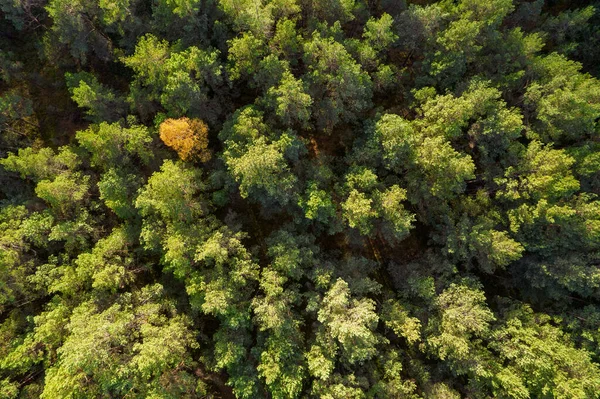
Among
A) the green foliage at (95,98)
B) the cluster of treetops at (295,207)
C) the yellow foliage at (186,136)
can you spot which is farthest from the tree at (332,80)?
the green foliage at (95,98)

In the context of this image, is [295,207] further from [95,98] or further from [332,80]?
[95,98]

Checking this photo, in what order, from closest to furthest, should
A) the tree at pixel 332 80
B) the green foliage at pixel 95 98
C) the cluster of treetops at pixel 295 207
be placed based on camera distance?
1. the cluster of treetops at pixel 295 207
2. the tree at pixel 332 80
3. the green foliage at pixel 95 98

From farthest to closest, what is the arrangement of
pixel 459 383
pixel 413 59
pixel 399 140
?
pixel 413 59
pixel 459 383
pixel 399 140

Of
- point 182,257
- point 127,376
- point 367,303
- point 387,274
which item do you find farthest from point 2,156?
point 387,274

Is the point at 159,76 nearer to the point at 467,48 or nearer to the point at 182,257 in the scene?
the point at 182,257

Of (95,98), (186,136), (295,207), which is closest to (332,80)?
(295,207)

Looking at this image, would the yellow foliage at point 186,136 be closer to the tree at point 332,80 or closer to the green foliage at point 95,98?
the green foliage at point 95,98

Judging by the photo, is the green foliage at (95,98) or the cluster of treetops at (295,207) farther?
the green foliage at (95,98)

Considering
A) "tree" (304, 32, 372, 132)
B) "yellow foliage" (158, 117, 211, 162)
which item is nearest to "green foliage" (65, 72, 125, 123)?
"yellow foliage" (158, 117, 211, 162)
